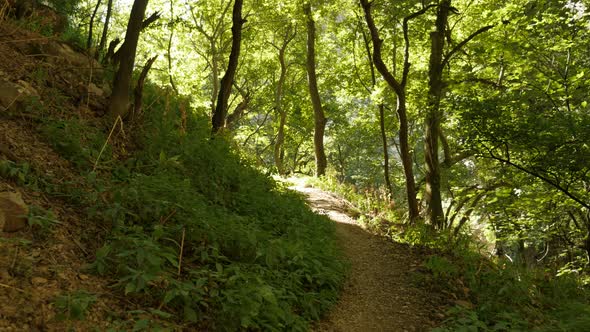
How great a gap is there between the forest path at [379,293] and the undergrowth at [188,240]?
0.34m

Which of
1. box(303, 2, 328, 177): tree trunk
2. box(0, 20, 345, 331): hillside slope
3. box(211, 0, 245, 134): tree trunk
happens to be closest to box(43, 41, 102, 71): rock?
box(0, 20, 345, 331): hillside slope

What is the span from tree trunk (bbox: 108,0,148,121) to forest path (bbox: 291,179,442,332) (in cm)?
468

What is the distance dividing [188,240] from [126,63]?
11.1ft

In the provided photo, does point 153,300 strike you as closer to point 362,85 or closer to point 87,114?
point 87,114

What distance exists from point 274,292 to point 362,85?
18.4m

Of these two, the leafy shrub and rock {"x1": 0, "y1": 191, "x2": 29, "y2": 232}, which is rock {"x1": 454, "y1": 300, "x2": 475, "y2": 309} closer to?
the leafy shrub

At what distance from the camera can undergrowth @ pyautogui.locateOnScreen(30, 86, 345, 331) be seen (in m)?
3.93

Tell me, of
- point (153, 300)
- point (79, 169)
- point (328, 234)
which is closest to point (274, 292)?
point (153, 300)

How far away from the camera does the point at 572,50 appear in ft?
38.9

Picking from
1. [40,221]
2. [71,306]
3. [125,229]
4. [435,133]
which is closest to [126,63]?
[125,229]

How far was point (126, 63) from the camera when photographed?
680 cm

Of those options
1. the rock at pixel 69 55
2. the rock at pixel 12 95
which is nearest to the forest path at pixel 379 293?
the rock at pixel 12 95

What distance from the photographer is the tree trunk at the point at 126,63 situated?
6.66 metres

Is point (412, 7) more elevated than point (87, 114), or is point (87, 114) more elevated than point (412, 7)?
point (412, 7)
